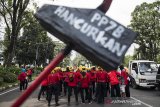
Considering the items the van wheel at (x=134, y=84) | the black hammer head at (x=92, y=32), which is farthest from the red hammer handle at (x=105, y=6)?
the van wheel at (x=134, y=84)

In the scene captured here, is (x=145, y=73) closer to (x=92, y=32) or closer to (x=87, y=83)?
(x=87, y=83)

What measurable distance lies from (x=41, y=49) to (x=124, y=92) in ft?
214

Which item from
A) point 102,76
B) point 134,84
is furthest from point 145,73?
point 102,76

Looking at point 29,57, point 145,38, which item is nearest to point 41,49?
point 29,57

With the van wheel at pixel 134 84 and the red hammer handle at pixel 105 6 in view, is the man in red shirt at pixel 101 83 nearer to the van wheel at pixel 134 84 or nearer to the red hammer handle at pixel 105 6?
the van wheel at pixel 134 84

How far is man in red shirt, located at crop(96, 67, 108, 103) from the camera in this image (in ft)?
51.0

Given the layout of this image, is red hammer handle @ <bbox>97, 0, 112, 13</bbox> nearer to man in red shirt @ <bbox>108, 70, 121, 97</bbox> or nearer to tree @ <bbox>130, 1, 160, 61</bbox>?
man in red shirt @ <bbox>108, 70, 121, 97</bbox>

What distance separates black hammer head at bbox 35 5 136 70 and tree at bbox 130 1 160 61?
53.5 m

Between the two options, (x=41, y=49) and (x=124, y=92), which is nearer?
(x=124, y=92)

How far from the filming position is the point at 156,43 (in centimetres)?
5775

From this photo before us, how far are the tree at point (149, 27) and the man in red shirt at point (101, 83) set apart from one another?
4088 cm

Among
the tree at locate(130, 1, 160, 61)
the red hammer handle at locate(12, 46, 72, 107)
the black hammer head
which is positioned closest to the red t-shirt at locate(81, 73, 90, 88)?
the black hammer head

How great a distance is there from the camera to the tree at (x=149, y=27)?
57.4 m

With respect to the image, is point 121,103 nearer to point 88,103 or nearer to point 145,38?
point 88,103
